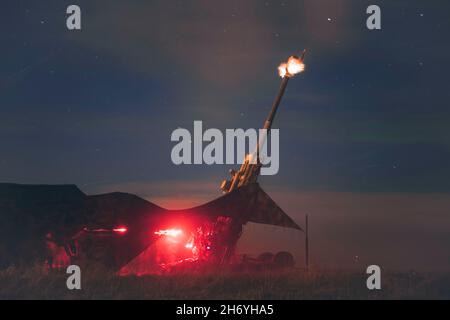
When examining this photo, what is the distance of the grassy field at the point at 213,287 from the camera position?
2070 cm

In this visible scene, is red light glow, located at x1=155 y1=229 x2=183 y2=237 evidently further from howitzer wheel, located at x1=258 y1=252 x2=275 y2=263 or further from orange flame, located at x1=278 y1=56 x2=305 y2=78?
orange flame, located at x1=278 y1=56 x2=305 y2=78

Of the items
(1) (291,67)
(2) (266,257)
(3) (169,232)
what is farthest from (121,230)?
(1) (291,67)

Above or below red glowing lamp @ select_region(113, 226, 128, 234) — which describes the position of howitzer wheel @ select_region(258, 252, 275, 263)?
below

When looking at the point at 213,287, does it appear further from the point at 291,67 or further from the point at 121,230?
the point at 291,67

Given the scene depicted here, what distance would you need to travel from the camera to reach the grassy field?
2070cm

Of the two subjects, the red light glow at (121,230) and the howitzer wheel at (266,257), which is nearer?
the red light glow at (121,230)

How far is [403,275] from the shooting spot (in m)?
26.3

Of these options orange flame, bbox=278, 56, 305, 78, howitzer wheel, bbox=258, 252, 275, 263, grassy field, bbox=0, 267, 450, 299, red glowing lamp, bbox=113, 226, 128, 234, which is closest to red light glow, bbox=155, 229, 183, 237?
red glowing lamp, bbox=113, 226, 128, 234

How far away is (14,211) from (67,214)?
2.20 m

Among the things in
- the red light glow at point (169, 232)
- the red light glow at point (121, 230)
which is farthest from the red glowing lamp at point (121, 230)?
the red light glow at point (169, 232)

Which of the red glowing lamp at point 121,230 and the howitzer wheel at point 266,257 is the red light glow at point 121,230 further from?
the howitzer wheel at point 266,257

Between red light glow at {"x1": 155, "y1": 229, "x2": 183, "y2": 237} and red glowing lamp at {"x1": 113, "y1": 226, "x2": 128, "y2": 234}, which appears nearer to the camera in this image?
red glowing lamp at {"x1": 113, "y1": 226, "x2": 128, "y2": 234}

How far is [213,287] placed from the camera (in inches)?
850

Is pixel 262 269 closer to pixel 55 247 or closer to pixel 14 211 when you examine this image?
pixel 55 247
